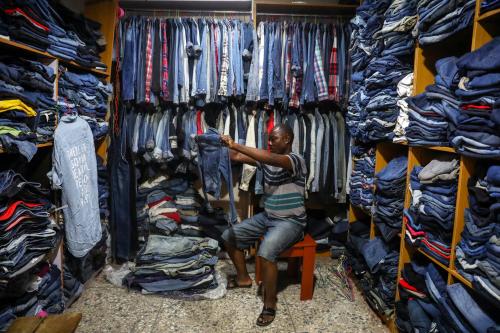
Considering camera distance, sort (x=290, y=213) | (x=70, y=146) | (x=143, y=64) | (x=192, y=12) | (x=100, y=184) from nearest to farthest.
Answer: (x=70, y=146)
(x=290, y=213)
(x=100, y=184)
(x=143, y=64)
(x=192, y=12)

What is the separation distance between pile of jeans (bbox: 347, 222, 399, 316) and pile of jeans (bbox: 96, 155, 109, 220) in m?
2.07

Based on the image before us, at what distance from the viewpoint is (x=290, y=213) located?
8.75 feet

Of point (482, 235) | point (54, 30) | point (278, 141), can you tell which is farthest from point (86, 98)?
point (482, 235)

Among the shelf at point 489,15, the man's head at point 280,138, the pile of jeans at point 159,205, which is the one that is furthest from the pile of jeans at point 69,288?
the shelf at point 489,15

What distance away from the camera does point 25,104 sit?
193 centimetres

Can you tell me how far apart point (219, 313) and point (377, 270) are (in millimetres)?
1130

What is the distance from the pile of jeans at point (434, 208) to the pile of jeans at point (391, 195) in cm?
19

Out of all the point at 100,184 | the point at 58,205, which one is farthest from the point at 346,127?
the point at 58,205

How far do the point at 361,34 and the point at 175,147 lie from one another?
1.84 metres

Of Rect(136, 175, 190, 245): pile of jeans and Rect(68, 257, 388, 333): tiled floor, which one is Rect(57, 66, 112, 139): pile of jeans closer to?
Rect(136, 175, 190, 245): pile of jeans

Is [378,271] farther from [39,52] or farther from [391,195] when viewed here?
[39,52]

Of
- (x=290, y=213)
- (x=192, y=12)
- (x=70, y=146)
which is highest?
(x=192, y=12)

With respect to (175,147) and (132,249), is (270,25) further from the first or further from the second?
(132,249)

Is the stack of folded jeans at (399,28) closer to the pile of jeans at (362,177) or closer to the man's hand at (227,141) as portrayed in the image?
the pile of jeans at (362,177)
